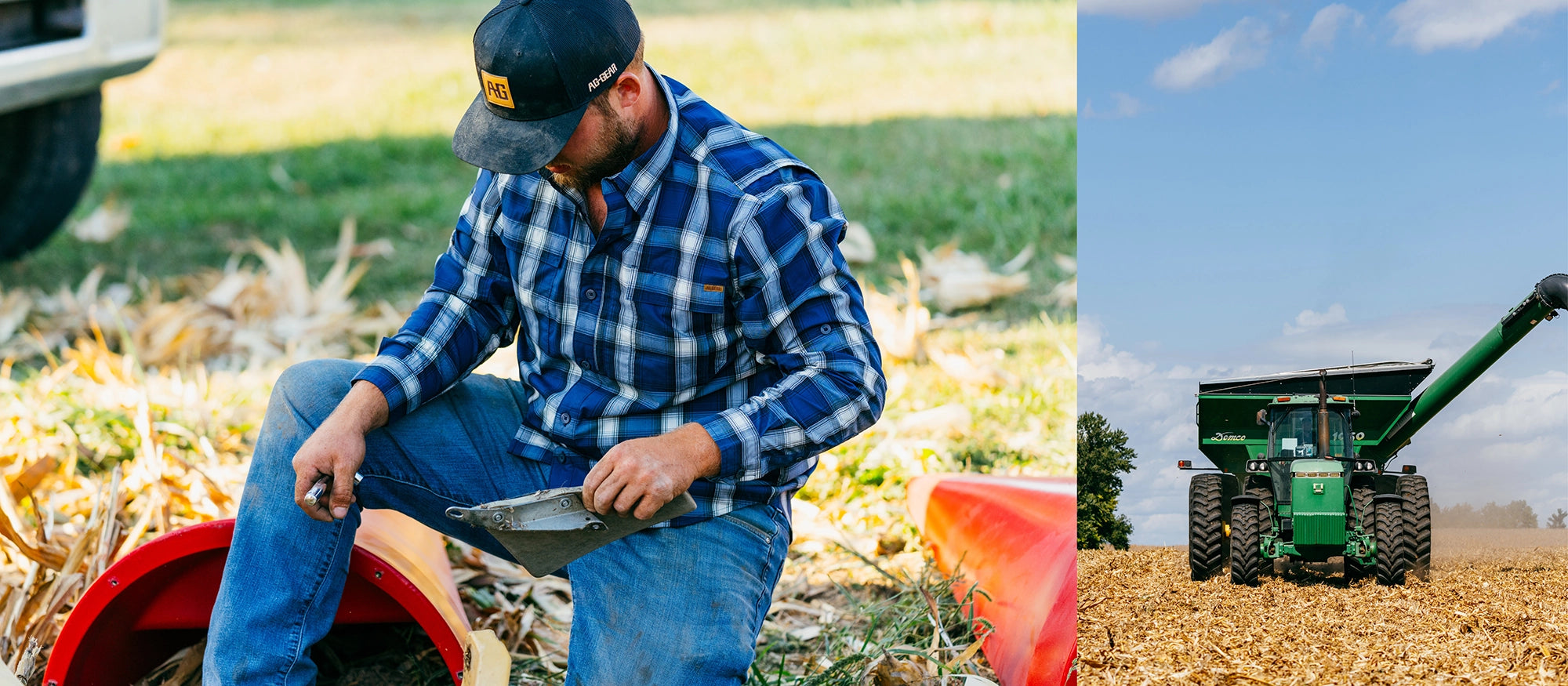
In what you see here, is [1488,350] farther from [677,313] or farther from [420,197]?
[420,197]

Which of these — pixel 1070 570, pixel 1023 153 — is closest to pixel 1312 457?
pixel 1070 570

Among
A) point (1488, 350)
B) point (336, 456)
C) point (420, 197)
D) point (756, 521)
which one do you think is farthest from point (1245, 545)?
point (420, 197)

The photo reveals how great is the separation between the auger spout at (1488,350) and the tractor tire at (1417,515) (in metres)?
0.04

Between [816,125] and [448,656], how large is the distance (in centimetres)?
627

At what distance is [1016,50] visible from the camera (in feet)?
32.2

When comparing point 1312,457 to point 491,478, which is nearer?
point 1312,457

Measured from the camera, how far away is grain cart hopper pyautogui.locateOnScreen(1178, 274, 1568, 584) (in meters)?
1.46

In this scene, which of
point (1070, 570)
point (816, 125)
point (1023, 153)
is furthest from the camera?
point (816, 125)

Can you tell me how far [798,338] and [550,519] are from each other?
1.66ft

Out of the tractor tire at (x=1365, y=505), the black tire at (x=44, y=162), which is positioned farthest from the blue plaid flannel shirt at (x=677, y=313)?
the black tire at (x=44, y=162)

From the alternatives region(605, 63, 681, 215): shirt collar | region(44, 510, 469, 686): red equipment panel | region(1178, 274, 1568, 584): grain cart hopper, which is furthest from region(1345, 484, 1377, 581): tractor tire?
region(44, 510, 469, 686): red equipment panel

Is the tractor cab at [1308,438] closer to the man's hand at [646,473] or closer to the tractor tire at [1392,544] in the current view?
the tractor tire at [1392,544]

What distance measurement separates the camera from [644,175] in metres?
2.21

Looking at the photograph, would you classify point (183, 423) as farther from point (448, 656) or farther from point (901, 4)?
point (901, 4)
